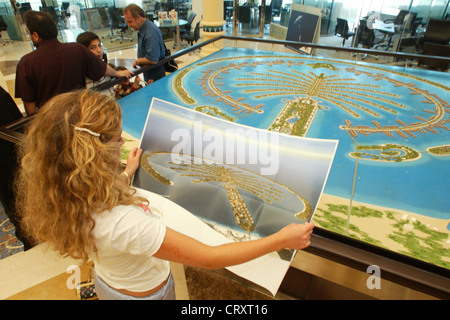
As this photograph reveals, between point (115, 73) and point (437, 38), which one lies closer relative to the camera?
point (115, 73)

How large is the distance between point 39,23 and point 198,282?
6.82 ft

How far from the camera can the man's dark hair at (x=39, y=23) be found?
189 cm

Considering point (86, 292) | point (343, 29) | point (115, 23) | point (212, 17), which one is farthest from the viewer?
point (115, 23)

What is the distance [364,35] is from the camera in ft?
20.9

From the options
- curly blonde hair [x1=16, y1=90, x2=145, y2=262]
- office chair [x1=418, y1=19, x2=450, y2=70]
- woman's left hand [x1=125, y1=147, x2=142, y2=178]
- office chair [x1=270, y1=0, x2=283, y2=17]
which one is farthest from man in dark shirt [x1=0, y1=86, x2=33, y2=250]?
office chair [x1=270, y1=0, x2=283, y2=17]

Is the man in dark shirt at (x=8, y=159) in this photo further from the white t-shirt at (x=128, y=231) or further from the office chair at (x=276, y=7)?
the office chair at (x=276, y=7)

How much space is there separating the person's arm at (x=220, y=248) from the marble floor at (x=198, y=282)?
614 millimetres

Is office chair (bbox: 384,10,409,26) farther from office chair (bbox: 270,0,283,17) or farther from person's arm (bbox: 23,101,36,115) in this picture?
person's arm (bbox: 23,101,36,115)

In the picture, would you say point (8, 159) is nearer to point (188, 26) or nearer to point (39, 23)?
point (39, 23)

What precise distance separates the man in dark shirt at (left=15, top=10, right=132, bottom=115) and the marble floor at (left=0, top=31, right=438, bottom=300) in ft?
3.74

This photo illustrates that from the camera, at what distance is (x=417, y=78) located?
3381 mm

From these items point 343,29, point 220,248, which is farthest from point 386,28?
point 220,248

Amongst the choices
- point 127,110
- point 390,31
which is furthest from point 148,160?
point 390,31

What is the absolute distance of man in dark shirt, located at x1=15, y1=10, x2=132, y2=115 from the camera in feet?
6.29
